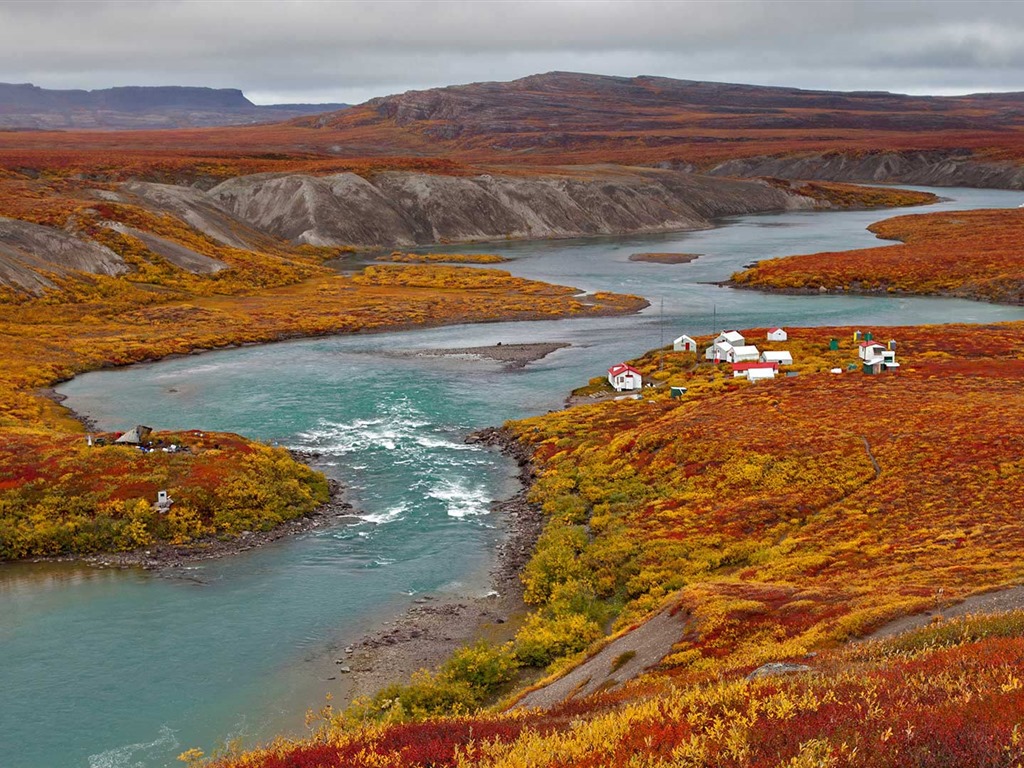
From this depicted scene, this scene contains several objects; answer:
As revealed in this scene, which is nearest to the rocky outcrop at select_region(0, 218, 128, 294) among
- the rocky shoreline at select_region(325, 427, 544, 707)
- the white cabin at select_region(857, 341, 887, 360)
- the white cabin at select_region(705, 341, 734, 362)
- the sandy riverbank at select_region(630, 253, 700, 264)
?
the white cabin at select_region(705, 341, 734, 362)

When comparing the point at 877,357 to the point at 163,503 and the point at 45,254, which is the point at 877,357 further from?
the point at 45,254

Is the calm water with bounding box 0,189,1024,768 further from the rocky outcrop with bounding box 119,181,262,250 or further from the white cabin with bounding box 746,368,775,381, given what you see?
the rocky outcrop with bounding box 119,181,262,250

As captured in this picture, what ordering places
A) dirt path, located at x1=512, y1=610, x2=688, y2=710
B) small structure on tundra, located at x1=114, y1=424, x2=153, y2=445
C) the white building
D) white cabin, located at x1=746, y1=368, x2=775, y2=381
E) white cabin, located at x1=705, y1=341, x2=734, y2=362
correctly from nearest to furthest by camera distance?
1. dirt path, located at x1=512, y1=610, x2=688, y2=710
2. small structure on tundra, located at x1=114, y1=424, x2=153, y2=445
3. white cabin, located at x1=746, y1=368, x2=775, y2=381
4. the white building
5. white cabin, located at x1=705, y1=341, x2=734, y2=362

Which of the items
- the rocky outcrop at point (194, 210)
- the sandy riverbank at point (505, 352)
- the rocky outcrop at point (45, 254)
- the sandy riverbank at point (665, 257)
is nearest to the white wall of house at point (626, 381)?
the sandy riverbank at point (505, 352)

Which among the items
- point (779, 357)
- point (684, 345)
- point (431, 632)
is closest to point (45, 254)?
point (684, 345)

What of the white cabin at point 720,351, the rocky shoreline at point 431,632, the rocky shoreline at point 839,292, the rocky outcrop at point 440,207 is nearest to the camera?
the rocky shoreline at point 431,632

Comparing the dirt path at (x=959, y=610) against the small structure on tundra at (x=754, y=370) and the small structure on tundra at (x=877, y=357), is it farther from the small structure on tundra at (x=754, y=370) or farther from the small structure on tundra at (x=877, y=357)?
the small structure on tundra at (x=877, y=357)

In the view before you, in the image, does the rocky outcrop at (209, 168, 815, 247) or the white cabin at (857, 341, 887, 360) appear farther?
the rocky outcrop at (209, 168, 815, 247)
